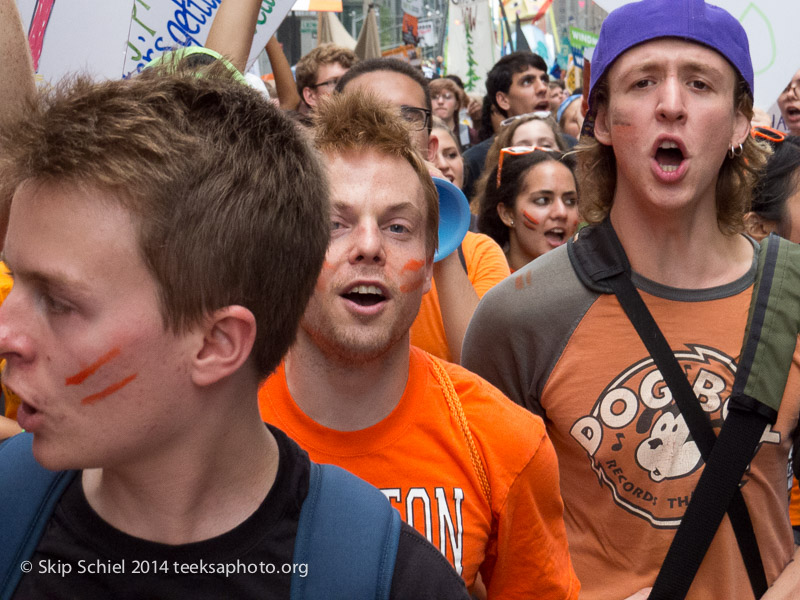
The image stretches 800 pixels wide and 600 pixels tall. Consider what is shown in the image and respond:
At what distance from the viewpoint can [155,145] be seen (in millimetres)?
1417

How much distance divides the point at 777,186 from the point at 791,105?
1.63 metres

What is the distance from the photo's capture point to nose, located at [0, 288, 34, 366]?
136 cm

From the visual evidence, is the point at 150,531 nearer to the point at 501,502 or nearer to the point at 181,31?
the point at 501,502

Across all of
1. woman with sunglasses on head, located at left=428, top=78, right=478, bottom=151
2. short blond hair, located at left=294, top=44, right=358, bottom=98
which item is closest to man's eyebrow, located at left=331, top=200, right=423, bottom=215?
short blond hair, located at left=294, top=44, right=358, bottom=98

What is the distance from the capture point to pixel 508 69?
308 inches

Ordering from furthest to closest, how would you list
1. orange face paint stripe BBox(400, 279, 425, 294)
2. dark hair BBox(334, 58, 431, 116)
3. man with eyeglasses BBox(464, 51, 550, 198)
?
man with eyeglasses BBox(464, 51, 550, 198), dark hair BBox(334, 58, 431, 116), orange face paint stripe BBox(400, 279, 425, 294)

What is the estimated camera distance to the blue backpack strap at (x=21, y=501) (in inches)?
55.3

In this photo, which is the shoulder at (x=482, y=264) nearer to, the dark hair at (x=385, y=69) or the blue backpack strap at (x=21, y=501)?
the dark hair at (x=385, y=69)

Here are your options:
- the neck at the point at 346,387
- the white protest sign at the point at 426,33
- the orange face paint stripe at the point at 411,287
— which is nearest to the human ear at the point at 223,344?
the neck at the point at 346,387

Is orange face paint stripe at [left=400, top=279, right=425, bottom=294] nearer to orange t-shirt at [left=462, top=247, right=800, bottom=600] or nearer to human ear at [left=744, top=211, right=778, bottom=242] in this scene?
orange t-shirt at [left=462, top=247, right=800, bottom=600]

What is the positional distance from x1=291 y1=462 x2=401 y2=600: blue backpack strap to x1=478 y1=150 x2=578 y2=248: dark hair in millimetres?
3860

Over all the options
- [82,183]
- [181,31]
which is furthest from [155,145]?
[181,31]

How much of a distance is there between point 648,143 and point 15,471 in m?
1.87

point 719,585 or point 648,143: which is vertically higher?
point 648,143
